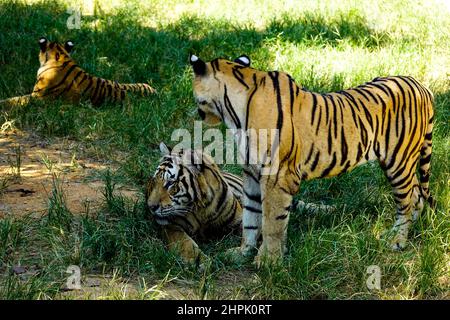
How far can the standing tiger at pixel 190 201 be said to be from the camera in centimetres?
518

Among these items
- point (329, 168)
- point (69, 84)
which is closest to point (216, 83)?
point (329, 168)

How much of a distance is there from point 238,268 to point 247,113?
97cm

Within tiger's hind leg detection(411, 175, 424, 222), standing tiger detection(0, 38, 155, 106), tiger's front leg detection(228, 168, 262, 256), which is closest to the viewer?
tiger's front leg detection(228, 168, 262, 256)

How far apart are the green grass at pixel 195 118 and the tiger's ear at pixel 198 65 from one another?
3.66 feet

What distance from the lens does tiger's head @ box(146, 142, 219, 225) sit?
5.18 m

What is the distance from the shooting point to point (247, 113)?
4848mm

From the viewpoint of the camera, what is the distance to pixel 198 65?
486 cm

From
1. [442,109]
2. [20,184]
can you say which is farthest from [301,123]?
[442,109]

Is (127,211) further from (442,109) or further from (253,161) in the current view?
(442,109)

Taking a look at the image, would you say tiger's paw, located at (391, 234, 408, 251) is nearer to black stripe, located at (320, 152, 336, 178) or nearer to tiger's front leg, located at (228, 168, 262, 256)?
black stripe, located at (320, 152, 336, 178)

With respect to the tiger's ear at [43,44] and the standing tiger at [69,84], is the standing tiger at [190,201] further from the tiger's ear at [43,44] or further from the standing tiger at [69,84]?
the tiger's ear at [43,44]

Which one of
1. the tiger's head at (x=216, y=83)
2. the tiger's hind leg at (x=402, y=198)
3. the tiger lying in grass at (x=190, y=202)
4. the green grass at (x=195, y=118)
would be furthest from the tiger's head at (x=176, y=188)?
the tiger's hind leg at (x=402, y=198)

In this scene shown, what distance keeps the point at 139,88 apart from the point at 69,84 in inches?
27.7

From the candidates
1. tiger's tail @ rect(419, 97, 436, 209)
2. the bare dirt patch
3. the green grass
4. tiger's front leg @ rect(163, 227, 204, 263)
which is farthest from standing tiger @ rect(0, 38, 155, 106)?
tiger's tail @ rect(419, 97, 436, 209)
